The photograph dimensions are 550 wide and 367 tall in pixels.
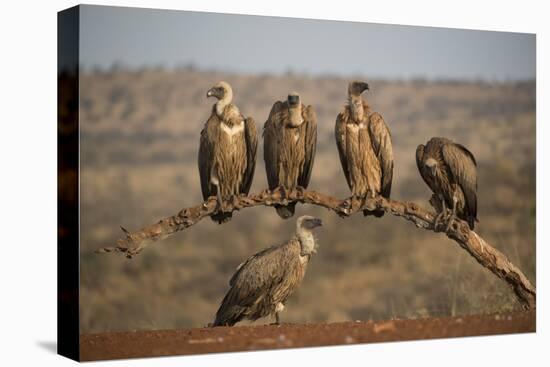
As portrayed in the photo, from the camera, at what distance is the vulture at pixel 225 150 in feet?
34.1

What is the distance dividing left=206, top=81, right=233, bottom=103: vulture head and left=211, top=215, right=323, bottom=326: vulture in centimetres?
127

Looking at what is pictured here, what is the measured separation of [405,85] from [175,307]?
306cm

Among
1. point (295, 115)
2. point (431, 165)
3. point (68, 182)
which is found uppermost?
point (295, 115)

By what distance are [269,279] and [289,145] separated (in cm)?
120

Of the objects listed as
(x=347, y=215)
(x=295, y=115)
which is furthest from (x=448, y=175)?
(x=295, y=115)

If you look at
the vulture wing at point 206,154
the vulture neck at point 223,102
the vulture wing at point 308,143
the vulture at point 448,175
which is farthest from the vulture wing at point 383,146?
the vulture wing at point 206,154

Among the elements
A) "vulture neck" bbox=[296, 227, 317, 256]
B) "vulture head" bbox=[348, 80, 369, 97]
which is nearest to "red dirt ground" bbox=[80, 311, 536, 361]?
"vulture neck" bbox=[296, 227, 317, 256]

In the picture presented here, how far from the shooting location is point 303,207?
35.4ft

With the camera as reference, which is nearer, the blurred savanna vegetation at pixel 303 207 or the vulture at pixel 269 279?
the blurred savanna vegetation at pixel 303 207

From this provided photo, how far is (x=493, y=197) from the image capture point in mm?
11719

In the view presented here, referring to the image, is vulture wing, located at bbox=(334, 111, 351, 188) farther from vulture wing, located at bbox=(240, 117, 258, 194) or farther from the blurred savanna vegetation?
vulture wing, located at bbox=(240, 117, 258, 194)

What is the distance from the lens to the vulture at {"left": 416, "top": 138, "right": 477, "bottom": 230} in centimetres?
1134

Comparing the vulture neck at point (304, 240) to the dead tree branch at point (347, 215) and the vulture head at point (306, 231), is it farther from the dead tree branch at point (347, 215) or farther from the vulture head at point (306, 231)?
the dead tree branch at point (347, 215)

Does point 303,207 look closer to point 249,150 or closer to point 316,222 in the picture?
point 316,222
